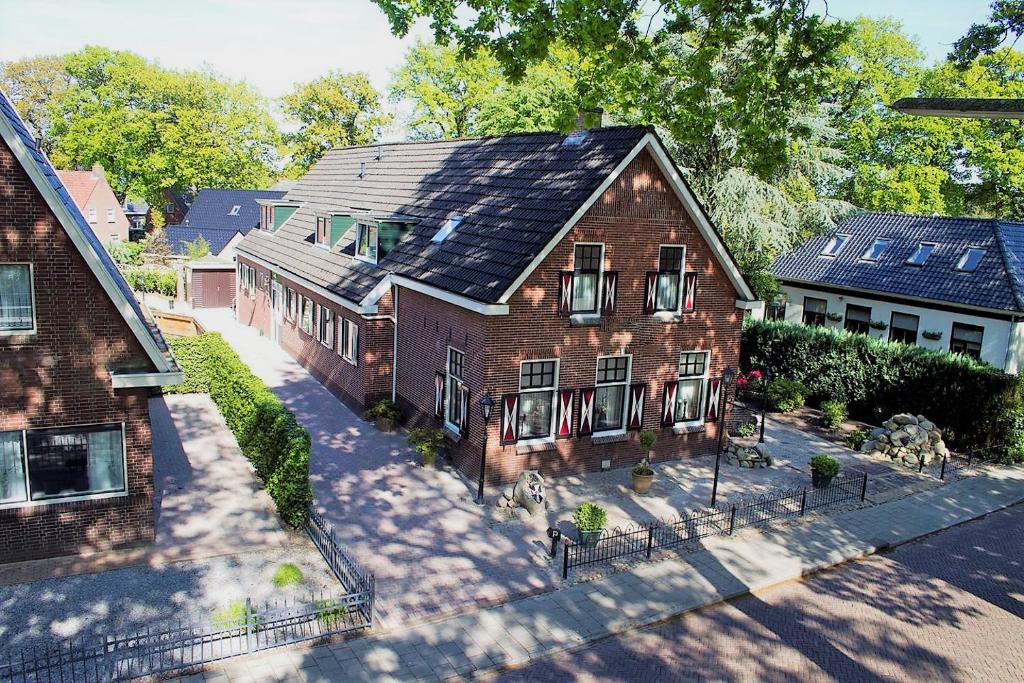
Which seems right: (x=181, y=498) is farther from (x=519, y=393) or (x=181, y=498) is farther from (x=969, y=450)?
(x=969, y=450)

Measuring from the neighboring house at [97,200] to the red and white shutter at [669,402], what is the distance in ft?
182

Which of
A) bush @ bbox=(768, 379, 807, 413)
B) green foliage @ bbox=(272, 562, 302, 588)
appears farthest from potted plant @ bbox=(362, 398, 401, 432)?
bush @ bbox=(768, 379, 807, 413)

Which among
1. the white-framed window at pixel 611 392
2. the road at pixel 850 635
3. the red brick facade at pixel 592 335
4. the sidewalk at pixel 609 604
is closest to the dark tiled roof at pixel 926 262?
the sidewalk at pixel 609 604

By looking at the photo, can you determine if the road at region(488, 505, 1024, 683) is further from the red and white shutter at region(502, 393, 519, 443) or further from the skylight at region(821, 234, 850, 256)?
the skylight at region(821, 234, 850, 256)

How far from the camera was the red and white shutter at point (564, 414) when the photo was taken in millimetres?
18677

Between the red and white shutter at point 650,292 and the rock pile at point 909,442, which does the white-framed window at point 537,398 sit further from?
the rock pile at point 909,442

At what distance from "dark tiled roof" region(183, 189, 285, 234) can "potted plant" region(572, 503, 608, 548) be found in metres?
40.5

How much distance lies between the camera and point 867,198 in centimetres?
4328

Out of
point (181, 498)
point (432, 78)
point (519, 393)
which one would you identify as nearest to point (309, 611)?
point (181, 498)

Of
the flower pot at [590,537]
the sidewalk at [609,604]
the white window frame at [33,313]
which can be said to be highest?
the white window frame at [33,313]

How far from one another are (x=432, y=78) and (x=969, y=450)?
127ft

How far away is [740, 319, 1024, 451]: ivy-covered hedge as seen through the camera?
22.8m

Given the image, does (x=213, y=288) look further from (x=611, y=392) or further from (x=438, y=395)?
(x=611, y=392)

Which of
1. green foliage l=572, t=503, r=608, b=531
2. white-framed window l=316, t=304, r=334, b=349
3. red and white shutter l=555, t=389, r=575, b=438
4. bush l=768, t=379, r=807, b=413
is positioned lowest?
green foliage l=572, t=503, r=608, b=531
